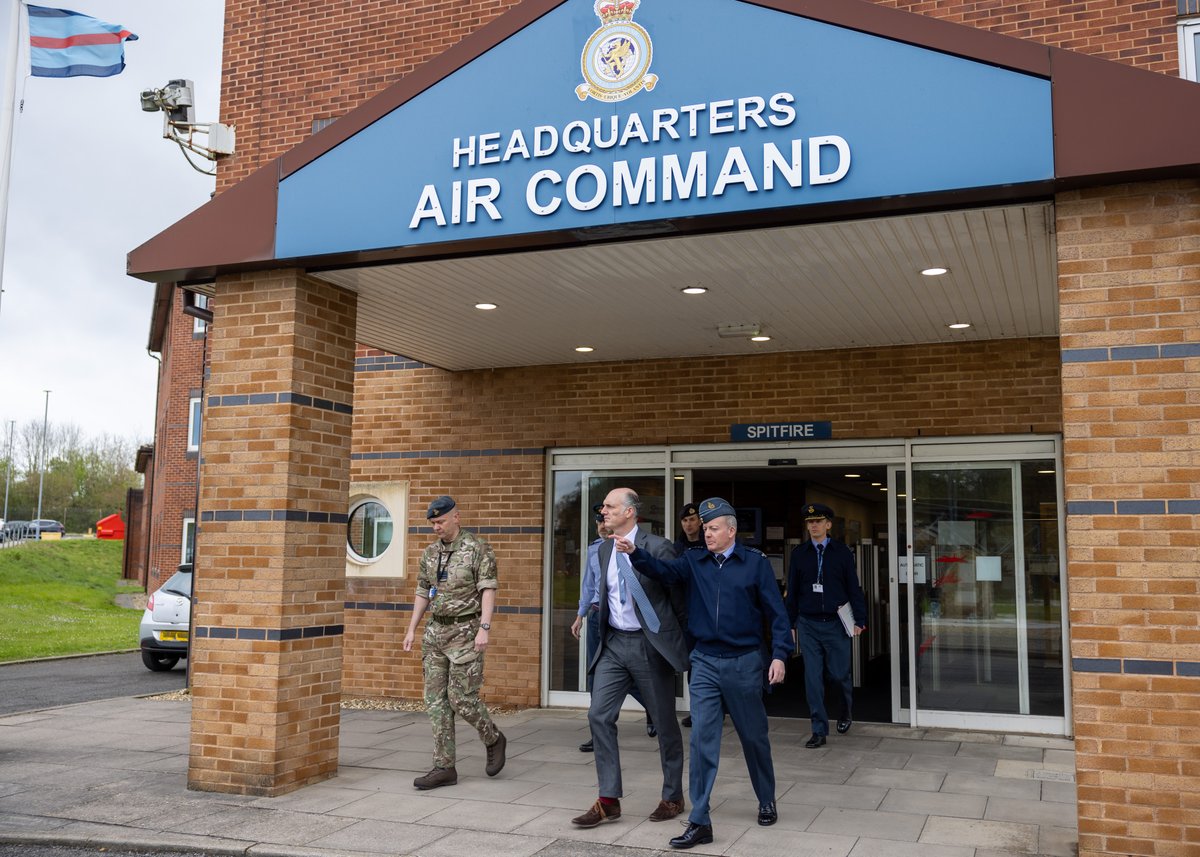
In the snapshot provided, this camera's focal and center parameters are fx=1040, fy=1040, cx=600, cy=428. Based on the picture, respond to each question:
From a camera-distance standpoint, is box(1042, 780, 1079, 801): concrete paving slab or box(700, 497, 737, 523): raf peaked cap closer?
box(700, 497, 737, 523): raf peaked cap

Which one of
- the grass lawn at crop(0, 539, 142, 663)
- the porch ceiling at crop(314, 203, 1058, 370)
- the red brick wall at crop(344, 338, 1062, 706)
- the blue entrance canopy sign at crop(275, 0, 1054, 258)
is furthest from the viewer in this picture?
the grass lawn at crop(0, 539, 142, 663)

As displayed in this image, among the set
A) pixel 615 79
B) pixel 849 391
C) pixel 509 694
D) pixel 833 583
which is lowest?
pixel 509 694

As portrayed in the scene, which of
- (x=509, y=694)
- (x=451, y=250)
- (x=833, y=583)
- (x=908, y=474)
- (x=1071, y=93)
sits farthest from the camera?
(x=509, y=694)

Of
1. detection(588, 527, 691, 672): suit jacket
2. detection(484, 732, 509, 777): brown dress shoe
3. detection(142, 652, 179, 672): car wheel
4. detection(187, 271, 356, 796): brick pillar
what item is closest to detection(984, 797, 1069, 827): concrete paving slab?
detection(588, 527, 691, 672): suit jacket

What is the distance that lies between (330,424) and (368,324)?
177 cm

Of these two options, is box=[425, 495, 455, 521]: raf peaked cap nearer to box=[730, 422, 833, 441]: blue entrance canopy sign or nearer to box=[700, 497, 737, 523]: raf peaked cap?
box=[700, 497, 737, 523]: raf peaked cap

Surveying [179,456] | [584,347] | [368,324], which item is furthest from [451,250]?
[179,456]

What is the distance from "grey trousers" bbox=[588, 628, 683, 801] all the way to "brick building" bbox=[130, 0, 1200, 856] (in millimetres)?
2218

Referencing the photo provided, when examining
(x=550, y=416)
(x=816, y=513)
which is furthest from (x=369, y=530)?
(x=816, y=513)

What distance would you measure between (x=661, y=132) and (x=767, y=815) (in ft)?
13.5

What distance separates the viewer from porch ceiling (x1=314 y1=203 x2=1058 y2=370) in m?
6.51

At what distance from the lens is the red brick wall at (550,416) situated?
936 centimetres

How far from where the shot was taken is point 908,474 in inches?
376

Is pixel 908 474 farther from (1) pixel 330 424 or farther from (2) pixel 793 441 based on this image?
(1) pixel 330 424
